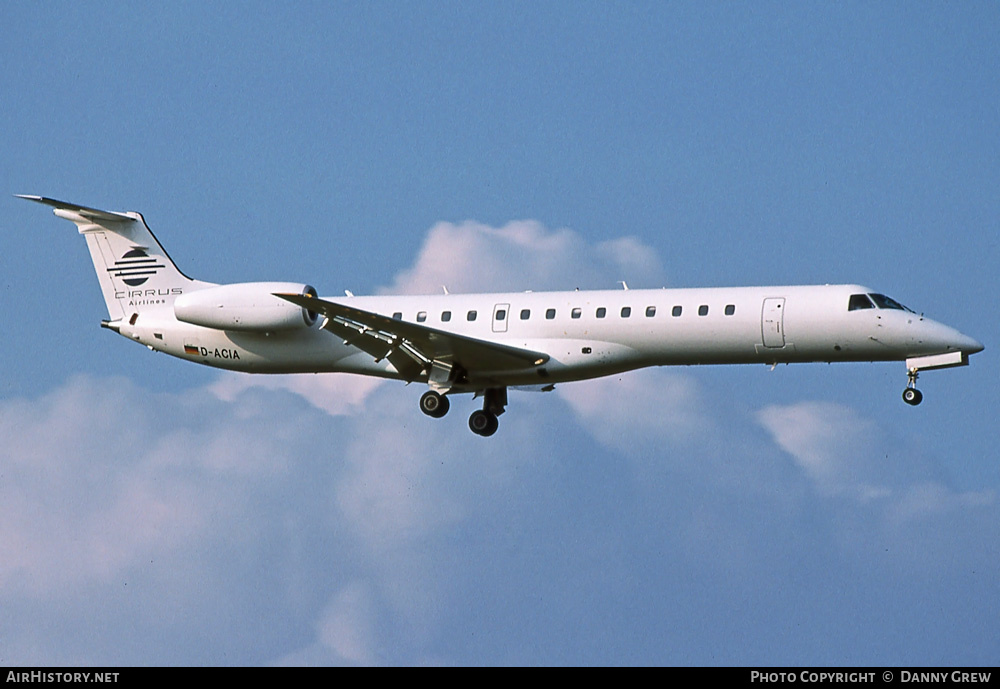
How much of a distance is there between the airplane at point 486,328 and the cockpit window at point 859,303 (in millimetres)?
27

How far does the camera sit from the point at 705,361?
104 ft

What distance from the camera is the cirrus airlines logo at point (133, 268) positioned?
35906 millimetres

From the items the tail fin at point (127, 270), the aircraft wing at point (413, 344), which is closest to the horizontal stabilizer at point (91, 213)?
the tail fin at point (127, 270)

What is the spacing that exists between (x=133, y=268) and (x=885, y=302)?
57.9 ft

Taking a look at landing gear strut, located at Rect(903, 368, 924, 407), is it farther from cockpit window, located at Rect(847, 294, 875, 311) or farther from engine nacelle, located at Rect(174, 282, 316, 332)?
engine nacelle, located at Rect(174, 282, 316, 332)

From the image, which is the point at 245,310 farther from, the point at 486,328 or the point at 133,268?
the point at 486,328

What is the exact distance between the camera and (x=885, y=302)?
3111 centimetres

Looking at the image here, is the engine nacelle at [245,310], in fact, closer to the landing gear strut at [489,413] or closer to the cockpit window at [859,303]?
the landing gear strut at [489,413]
